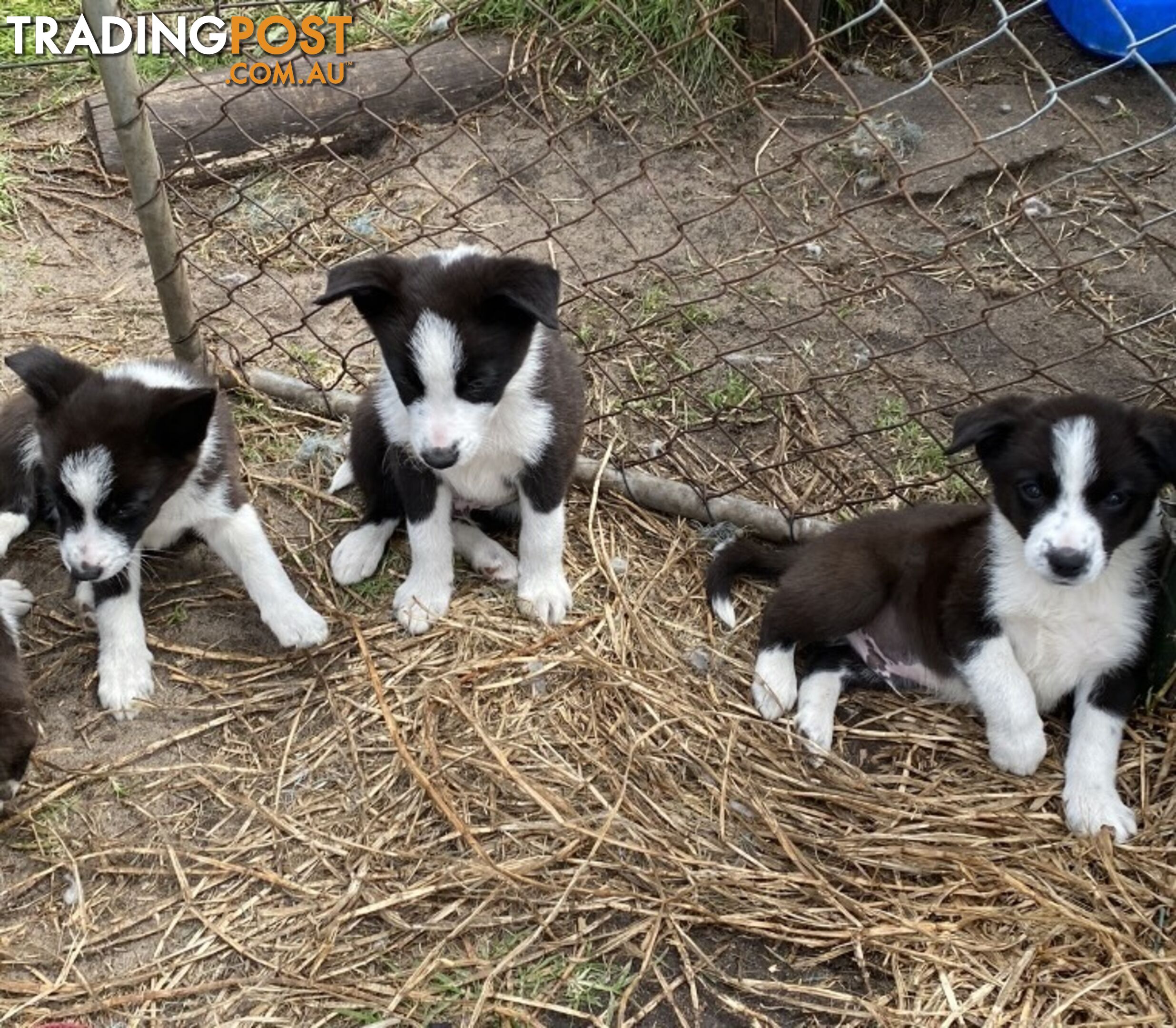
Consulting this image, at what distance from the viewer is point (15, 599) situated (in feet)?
11.9

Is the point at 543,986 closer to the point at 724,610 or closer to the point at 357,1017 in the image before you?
the point at 357,1017

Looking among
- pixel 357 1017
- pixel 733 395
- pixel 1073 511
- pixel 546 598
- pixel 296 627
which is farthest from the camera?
pixel 733 395

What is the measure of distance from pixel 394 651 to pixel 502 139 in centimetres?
291

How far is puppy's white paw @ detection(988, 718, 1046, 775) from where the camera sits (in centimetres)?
319

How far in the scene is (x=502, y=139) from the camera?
563 cm

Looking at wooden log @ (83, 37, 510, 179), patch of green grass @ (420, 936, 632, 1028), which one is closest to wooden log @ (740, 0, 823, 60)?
wooden log @ (83, 37, 510, 179)

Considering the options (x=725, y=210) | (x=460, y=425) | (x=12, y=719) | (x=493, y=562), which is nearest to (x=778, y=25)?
(x=725, y=210)

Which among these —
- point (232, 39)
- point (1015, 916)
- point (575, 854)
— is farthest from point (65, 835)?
point (232, 39)

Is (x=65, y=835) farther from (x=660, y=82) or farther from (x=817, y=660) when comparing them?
(x=660, y=82)

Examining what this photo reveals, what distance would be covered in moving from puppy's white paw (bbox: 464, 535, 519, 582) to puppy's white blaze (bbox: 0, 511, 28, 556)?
1.33 metres

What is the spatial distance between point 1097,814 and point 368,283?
2166 mm

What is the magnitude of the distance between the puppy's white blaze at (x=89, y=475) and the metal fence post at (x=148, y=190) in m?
1.06

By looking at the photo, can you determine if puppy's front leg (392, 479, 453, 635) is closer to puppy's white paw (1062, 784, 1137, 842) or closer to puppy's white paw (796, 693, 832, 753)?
puppy's white paw (796, 693, 832, 753)

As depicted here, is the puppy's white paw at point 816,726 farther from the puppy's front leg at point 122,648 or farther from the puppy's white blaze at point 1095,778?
the puppy's front leg at point 122,648
